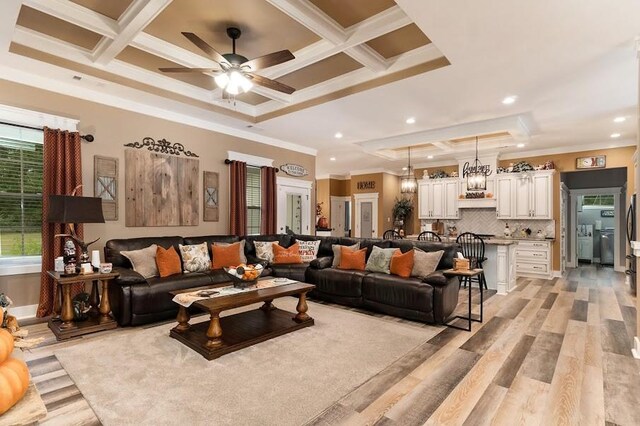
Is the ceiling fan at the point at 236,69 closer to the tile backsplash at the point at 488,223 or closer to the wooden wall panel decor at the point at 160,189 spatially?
the wooden wall panel decor at the point at 160,189

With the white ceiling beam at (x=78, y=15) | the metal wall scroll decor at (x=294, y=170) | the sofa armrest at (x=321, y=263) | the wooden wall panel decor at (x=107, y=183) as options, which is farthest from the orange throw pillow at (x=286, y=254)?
the white ceiling beam at (x=78, y=15)

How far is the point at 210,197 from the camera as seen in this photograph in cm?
600

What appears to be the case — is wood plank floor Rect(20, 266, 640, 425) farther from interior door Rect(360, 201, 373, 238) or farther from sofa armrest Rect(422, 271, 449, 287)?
interior door Rect(360, 201, 373, 238)

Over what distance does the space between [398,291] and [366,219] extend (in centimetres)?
703

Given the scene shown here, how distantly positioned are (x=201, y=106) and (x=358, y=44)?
9.43 ft

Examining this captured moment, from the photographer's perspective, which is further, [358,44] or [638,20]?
[358,44]

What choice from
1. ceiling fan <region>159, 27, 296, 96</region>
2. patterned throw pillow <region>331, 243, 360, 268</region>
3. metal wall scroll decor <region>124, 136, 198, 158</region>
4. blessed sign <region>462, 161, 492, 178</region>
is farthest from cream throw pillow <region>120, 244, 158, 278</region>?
blessed sign <region>462, 161, 492, 178</region>

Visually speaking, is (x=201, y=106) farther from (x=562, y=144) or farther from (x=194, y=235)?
(x=562, y=144)

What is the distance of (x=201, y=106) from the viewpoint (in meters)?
5.28

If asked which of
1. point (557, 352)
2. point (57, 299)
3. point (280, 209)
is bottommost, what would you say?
point (557, 352)

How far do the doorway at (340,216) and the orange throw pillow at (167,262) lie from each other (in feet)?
26.9

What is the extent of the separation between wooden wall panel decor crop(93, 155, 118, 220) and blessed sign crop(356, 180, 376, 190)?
771cm

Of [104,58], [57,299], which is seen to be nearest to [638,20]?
[104,58]

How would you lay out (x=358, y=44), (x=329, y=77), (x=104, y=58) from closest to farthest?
1. (x=358, y=44)
2. (x=104, y=58)
3. (x=329, y=77)
